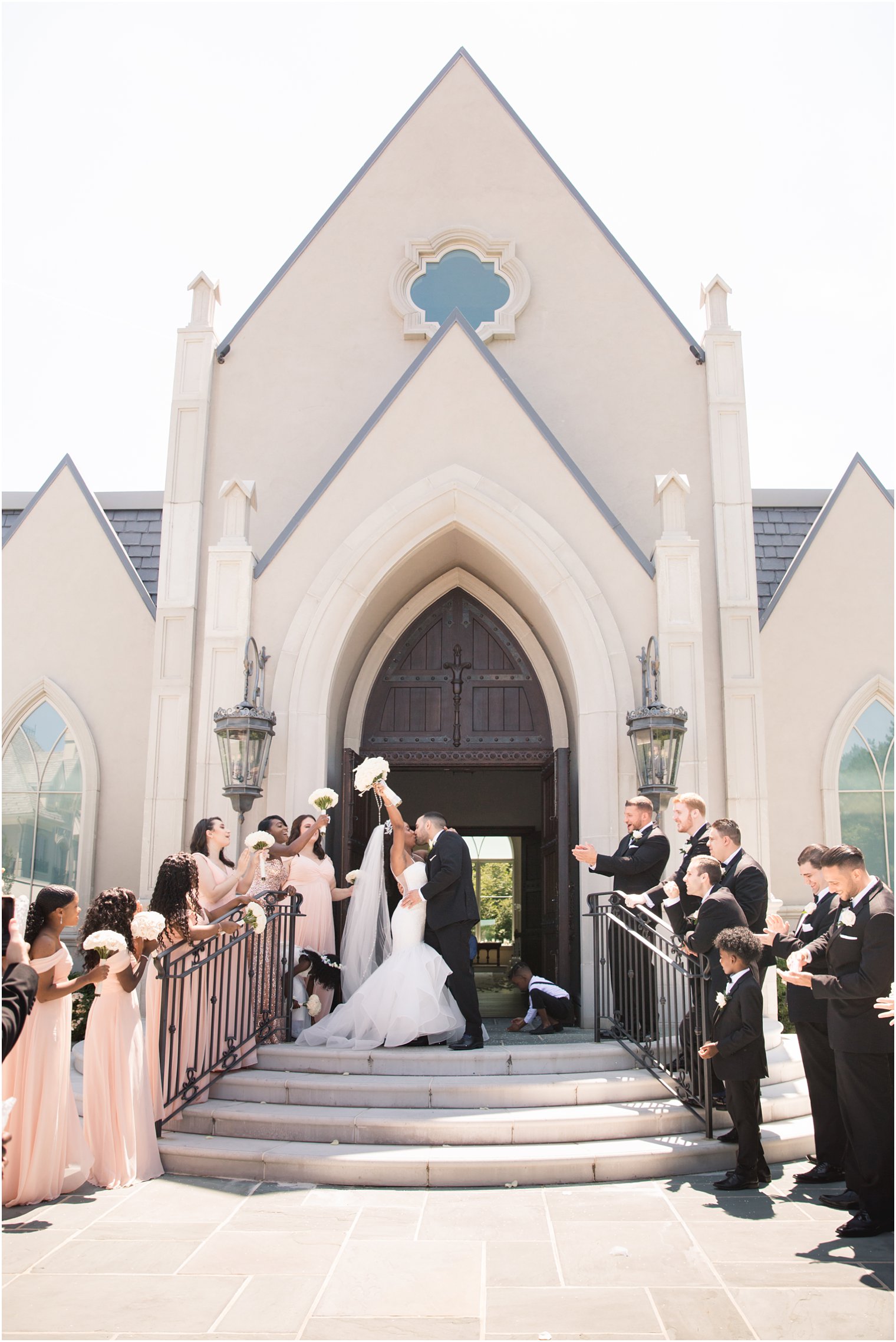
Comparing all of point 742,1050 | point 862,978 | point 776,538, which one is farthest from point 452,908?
point 776,538

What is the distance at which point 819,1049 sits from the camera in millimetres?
5844

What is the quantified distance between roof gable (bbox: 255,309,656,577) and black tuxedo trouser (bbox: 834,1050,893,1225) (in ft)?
18.4

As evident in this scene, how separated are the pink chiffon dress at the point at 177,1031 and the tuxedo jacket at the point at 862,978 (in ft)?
12.9

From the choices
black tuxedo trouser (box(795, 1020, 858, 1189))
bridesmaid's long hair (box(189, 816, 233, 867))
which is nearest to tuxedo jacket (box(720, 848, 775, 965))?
black tuxedo trouser (box(795, 1020, 858, 1189))

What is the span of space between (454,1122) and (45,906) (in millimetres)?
2846

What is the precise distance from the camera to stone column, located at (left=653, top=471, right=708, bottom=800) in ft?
31.2

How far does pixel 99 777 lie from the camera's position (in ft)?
37.7

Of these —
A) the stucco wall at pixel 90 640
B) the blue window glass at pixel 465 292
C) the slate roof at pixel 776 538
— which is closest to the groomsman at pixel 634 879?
the stucco wall at pixel 90 640

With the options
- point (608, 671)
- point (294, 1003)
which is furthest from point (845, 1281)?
point (608, 671)

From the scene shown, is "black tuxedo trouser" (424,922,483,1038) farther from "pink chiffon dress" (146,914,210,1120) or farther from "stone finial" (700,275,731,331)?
"stone finial" (700,275,731,331)

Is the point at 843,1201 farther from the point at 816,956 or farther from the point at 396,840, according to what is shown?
the point at 396,840

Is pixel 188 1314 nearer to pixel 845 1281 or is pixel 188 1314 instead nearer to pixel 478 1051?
pixel 845 1281

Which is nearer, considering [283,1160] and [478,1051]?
[283,1160]

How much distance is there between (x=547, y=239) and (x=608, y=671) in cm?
580
